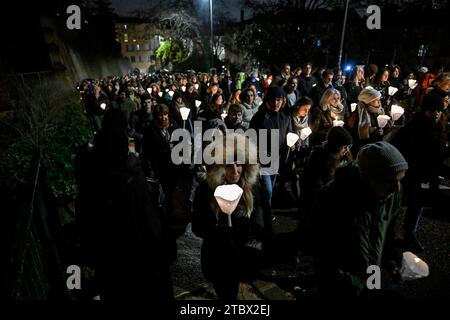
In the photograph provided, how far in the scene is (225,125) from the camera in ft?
18.8

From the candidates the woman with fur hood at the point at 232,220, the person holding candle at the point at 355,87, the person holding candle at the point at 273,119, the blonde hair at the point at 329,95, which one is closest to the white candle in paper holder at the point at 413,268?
the woman with fur hood at the point at 232,220

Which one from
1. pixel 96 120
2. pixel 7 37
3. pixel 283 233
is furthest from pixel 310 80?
pixel 7 37

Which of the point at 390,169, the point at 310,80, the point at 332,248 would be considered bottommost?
the point at 332,248

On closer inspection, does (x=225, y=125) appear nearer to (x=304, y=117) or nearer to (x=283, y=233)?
(x=304, y=117)

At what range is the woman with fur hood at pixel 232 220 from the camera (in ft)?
9.48

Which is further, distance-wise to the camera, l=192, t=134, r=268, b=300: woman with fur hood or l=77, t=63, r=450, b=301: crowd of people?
l=192, t=134, r=268, b=300: woman with fur hood

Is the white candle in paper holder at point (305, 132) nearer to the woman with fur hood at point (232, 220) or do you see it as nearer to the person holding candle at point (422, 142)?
→ the person holding candle at point (422, 142)

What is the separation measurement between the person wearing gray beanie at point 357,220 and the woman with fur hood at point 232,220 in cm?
66

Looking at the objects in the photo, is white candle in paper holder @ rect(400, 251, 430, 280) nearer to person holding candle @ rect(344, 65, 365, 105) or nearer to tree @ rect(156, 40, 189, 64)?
person holding candle @ rect(344, 65, 365, 105)

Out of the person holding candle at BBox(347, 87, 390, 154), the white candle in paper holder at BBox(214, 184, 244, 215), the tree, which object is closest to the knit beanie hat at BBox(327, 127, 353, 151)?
the white candle in paper holder at BBox(214, 184, 244, 215)

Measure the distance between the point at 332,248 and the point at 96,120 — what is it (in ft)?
34.6

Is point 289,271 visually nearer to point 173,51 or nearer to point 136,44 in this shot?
point 173,51

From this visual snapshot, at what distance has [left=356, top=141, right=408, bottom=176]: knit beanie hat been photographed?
2.16 meters

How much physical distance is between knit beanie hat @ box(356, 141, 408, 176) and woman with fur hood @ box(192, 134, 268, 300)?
1.10 m
